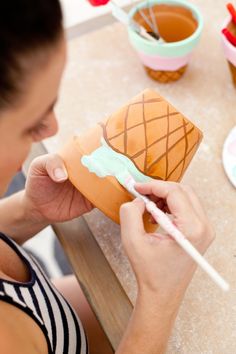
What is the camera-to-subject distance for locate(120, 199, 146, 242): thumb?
547 millimetres

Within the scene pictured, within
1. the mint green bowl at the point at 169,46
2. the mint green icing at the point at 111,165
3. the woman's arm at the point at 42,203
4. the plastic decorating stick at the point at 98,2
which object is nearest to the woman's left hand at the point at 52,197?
the woman's arm at the point at 42,203

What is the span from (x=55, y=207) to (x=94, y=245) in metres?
0.09

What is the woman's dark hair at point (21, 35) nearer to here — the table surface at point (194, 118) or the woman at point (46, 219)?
the woman at point (46, 219)

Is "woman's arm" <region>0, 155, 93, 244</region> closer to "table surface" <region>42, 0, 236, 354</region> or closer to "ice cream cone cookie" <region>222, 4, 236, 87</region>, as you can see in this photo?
"table surface" <region>42, 0, 236, 354</region>

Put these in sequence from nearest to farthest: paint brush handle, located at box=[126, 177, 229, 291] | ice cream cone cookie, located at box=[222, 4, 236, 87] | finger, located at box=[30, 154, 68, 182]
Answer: paint brush handle, located at box=[126, 177, 229, 291] < finger, located at box=[30, 154, 68, 182] < ice cream cone cookie, located at box=[222, 4, 236, 87]

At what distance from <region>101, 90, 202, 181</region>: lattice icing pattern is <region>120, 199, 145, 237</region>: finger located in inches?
2.2

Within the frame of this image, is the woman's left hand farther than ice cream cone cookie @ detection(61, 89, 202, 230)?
Yes

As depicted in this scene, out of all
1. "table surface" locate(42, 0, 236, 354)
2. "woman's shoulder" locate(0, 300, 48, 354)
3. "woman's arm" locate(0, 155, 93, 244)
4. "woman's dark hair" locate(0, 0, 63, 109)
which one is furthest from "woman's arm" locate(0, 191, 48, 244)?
"woman's dark hair" locate(0, 0, 63, 109)

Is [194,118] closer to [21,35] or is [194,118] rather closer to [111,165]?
[111,165]

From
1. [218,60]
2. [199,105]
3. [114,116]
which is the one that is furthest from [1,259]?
[218,60]

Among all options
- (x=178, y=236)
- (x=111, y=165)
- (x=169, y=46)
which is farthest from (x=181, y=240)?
(x=169, y=46)

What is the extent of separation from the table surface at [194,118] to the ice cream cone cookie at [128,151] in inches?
4.1

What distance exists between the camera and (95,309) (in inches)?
24.2

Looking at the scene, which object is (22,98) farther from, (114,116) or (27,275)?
(27,275)
